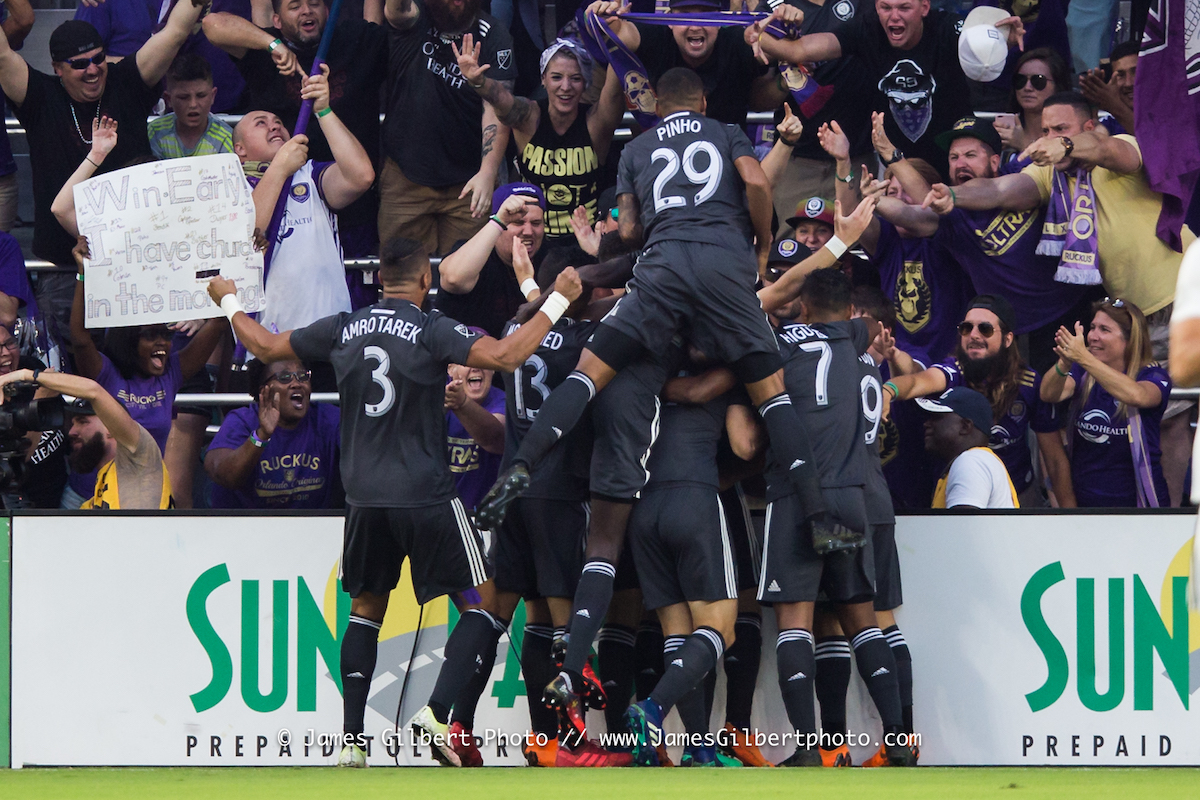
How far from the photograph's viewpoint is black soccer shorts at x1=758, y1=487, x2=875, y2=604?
6.10m

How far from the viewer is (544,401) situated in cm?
629

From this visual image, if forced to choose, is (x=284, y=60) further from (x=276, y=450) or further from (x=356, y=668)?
(x=356, y=668)

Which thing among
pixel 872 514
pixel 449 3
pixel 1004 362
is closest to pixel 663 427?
pixel 872 514

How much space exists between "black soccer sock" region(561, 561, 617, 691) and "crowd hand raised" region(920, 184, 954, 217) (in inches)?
116

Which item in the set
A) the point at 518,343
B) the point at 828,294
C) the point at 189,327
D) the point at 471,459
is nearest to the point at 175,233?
the point at 189,327

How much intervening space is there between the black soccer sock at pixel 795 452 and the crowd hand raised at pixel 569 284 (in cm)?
53

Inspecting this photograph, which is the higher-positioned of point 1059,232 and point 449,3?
point 449,3

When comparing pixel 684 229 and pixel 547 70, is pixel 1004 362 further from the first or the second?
pixel 547 70

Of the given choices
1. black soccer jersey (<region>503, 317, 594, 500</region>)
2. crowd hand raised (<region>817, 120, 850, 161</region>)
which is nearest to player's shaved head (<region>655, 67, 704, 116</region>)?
black soccer jersey (<region>503, 317, 594, 500</region>)

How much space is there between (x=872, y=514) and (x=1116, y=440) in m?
2.06

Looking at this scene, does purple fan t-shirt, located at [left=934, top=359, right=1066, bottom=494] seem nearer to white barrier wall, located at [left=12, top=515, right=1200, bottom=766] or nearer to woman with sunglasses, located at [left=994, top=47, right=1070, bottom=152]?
white barrier wall, located at [left=12, top=515, right=1200, bottom=766]

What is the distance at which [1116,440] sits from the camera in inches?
300

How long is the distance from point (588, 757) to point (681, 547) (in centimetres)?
97

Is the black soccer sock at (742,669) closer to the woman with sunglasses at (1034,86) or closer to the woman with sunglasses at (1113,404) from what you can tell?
the woman with sunglasses at (1113,404)
